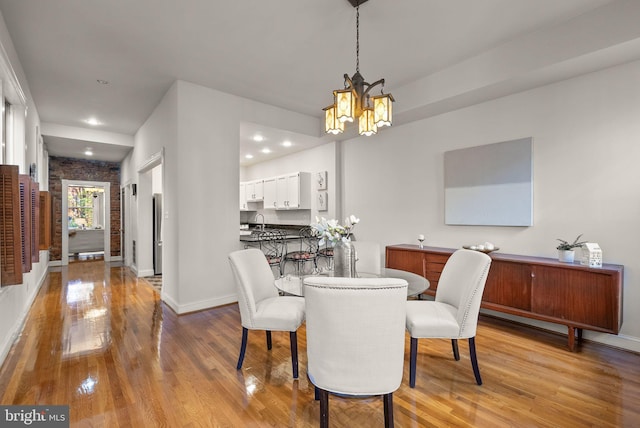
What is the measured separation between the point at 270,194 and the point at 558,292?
5.54m

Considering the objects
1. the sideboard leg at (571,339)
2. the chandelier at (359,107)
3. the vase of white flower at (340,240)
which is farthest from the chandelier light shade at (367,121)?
the sideboard leg at (571,339)

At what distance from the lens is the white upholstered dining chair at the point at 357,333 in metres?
1.53

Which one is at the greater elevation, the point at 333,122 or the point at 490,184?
the point at 333,122

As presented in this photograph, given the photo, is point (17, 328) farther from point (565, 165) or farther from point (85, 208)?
point (85, 208)

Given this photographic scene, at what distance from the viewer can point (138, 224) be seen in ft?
20.5

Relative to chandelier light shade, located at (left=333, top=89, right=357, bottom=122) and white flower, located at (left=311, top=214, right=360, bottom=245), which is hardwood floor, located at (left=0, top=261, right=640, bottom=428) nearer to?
white flower, located at (left=311, top=214, right=360, bottom=245)

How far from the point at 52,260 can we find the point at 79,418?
761cm

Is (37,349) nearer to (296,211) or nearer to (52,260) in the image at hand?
(296,211)

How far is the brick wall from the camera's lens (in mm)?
7777

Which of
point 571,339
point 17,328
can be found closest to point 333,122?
point 571,339

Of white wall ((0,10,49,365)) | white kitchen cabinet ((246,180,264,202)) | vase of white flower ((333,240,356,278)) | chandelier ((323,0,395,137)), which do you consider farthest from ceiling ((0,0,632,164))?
white kitchen cabinet ((246,180,264,202))

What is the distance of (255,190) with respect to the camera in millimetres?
7676

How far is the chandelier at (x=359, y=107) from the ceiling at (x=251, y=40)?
0.57 meters

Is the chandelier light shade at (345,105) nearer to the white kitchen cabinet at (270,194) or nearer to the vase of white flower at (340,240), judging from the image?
the vase of white flower at (340,240)
